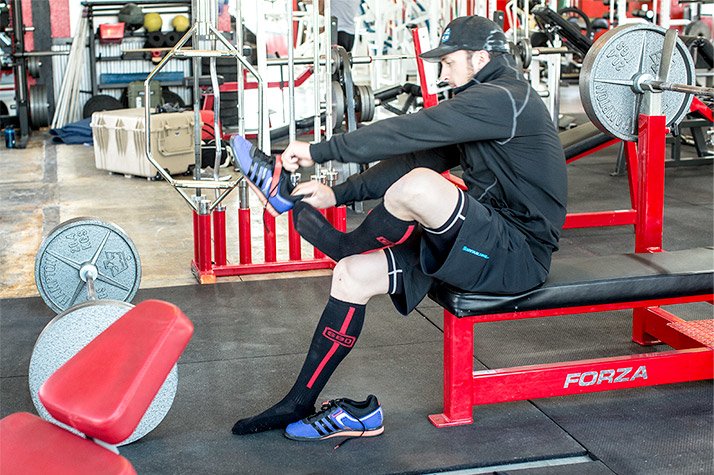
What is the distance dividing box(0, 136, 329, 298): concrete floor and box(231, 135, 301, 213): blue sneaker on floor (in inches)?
66.4

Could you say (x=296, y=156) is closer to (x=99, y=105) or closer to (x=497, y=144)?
(x=497, y=144)

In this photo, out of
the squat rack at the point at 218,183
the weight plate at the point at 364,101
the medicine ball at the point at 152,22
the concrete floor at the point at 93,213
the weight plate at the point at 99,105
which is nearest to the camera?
the squat rack at the point at 218,183

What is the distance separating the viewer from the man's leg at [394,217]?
2432mm

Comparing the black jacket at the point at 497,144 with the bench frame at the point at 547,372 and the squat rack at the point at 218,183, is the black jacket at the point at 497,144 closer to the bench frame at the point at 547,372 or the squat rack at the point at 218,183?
the bench frame at the point at 547,372

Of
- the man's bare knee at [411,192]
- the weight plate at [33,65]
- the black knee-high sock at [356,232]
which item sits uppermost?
the weight plate at [33,65]

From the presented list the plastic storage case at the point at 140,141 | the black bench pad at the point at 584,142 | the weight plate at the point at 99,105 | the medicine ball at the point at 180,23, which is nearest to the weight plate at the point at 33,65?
the weight plate at the point at 99,105

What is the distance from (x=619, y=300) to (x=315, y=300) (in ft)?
5.18

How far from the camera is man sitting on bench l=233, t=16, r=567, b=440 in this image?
2510 millimetres

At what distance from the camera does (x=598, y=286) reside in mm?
2674

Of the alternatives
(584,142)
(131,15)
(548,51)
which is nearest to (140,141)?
(548,51)

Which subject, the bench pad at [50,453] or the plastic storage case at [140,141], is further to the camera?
the plastic storage case at [140,141]

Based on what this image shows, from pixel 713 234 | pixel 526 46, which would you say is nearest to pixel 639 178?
pixel 713 234

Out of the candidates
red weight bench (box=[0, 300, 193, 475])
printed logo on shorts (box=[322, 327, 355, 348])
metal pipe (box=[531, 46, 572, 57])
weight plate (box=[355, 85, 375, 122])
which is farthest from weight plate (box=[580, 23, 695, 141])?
metal pipe (box=[531, 46, 572, 57])

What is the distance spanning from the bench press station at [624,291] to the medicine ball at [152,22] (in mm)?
7565
